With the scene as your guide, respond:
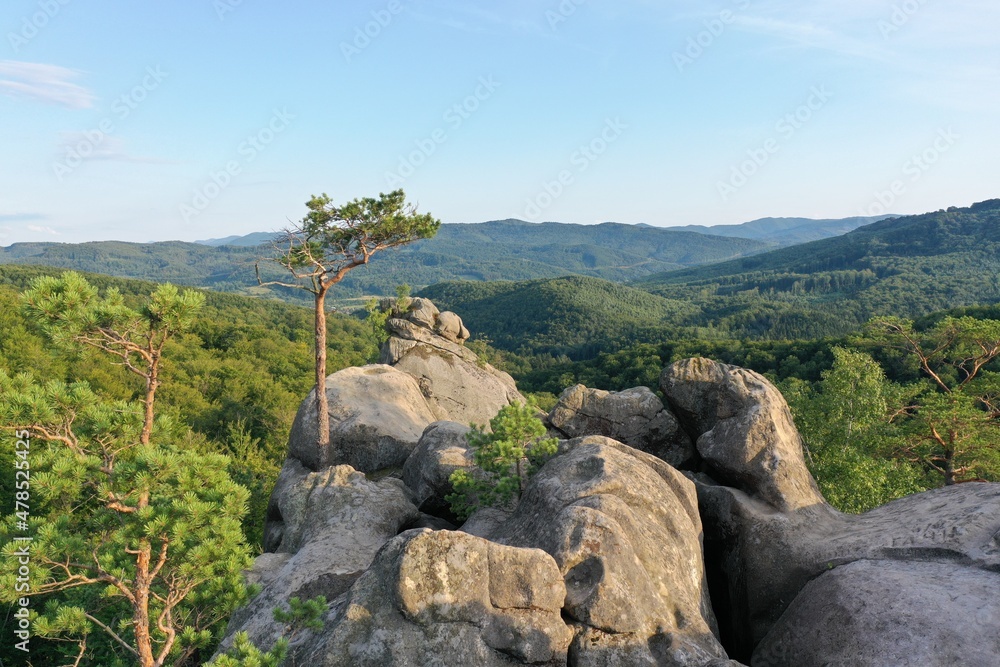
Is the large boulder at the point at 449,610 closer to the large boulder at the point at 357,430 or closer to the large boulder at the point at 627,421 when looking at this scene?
the large boulder at the point at 627,421

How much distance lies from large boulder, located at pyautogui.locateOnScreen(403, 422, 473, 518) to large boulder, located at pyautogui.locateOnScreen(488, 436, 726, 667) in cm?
428

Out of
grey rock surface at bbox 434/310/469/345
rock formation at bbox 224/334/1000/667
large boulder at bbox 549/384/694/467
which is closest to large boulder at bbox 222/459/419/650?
rock formation at bbox 224/334/1000/667

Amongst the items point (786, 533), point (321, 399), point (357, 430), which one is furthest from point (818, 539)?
point (321, 399)

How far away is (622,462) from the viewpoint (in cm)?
1513

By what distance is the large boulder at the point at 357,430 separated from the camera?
2338cm

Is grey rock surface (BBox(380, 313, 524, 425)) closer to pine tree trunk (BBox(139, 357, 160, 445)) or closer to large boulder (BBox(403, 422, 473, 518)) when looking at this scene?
large boulder (BBox(403, 422, 473, 518))

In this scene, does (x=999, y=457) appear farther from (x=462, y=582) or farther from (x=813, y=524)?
(x=462, y=582)

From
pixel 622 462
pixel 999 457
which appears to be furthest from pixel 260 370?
pixel 999 457

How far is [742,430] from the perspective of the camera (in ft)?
58.5

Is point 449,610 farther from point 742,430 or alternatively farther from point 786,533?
point 742,430

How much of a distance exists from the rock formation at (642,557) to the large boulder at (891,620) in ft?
0.12

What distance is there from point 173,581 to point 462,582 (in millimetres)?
5067

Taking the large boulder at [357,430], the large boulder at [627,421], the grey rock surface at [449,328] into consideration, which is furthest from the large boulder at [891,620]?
the grey rock surface at [449,328]

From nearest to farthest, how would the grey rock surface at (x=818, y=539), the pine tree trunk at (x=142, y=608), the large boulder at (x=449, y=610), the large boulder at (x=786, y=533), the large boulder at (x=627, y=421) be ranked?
the pine tree trunk at (x=142, y=608), the large boulder at (x=449, y=610), the large boulder at (x=786, y=533), the grey rock surface at (x=818, y=539), the large boulder at (x=627, y=421)
